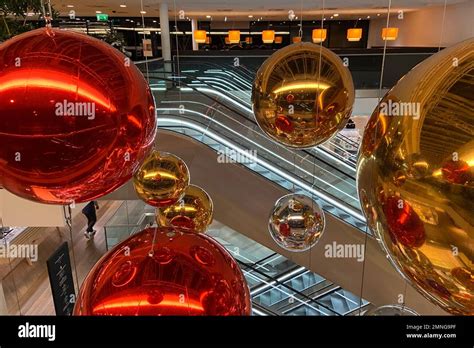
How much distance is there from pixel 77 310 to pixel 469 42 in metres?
0.82

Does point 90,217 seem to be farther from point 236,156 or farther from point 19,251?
point 236,156

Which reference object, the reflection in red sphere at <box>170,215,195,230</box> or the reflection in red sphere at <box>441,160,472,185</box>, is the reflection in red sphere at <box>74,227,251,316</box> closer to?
the reflection in red sphere at <box>441,160,472,185</box>

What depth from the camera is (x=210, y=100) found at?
641 cm

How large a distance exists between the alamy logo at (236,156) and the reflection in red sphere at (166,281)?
4.41 meters

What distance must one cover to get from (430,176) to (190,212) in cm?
169

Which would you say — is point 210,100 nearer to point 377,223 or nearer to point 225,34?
point 377,223

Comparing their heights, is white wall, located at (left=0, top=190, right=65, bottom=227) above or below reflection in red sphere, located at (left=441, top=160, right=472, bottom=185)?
below

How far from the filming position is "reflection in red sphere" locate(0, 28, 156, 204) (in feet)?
2.19

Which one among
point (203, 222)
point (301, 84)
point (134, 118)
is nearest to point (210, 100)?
point (203, 222)

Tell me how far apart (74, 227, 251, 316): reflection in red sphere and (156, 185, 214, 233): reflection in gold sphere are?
115 cm

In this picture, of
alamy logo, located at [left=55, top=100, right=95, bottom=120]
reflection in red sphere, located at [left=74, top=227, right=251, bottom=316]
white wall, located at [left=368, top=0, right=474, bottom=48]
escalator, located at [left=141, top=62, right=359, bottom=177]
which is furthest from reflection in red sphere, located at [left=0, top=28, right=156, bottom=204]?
white wall, located at [left=368, top=0, right=474, bottom=48]

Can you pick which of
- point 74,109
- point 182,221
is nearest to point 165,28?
point 182,221

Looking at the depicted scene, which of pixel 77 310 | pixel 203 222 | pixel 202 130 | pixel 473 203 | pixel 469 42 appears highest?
pixel 469 42
